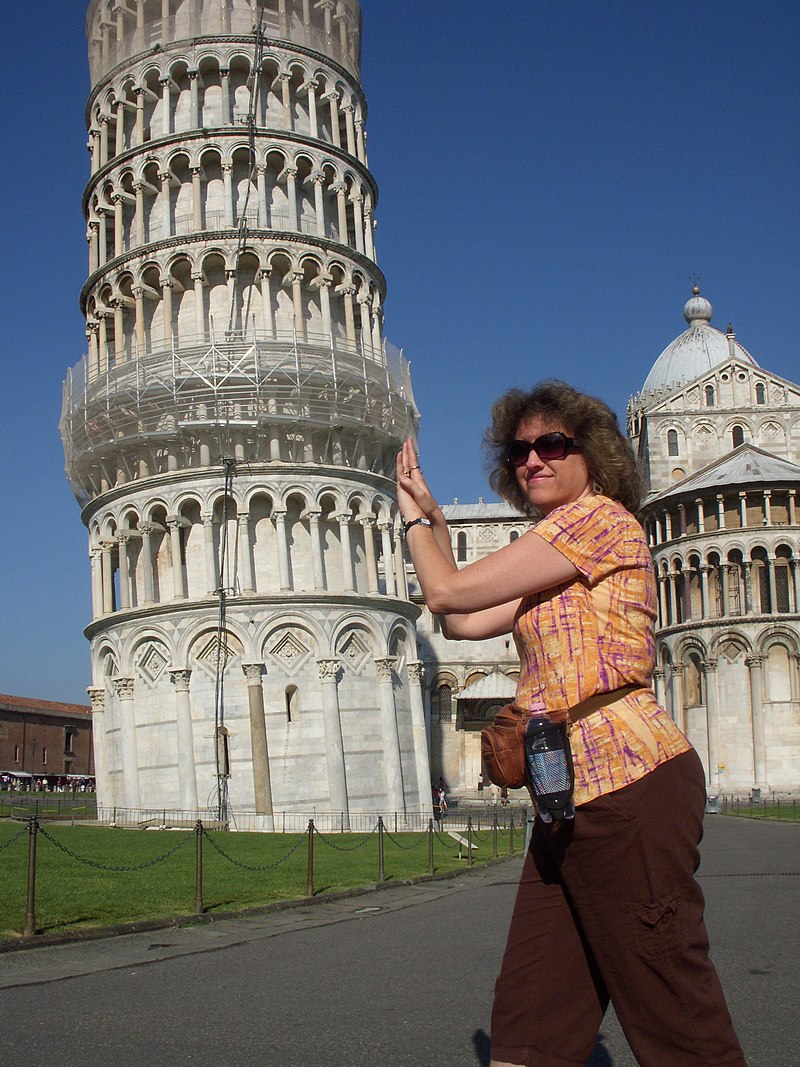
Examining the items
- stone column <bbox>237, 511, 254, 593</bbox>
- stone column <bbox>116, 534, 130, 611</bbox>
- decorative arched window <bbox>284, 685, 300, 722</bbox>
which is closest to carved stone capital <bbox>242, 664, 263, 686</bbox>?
decorative arched window <bbox>284, 685, 300, 722</bbox>

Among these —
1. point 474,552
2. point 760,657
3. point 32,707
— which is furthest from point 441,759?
point 32,707

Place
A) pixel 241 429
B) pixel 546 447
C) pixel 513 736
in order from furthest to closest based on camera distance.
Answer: pixel 241 429 < pixel 546 447 < pixel 513 736

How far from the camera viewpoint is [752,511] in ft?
214

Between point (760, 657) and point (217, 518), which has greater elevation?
point (217, 518)

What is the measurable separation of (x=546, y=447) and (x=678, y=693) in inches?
2493

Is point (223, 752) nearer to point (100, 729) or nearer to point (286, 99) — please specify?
point (100, 729)

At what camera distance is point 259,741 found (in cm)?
3875

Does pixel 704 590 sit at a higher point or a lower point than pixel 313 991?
higher

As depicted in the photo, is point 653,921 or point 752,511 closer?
point 653,921

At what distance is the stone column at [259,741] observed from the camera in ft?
126

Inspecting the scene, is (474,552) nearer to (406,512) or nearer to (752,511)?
(752,511)

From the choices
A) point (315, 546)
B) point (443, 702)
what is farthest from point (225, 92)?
point (443, 702)

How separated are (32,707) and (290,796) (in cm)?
5202

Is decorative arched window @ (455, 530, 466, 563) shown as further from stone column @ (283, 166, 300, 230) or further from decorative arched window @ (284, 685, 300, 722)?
decorative arched window @ (284, 685, 300, 722)
